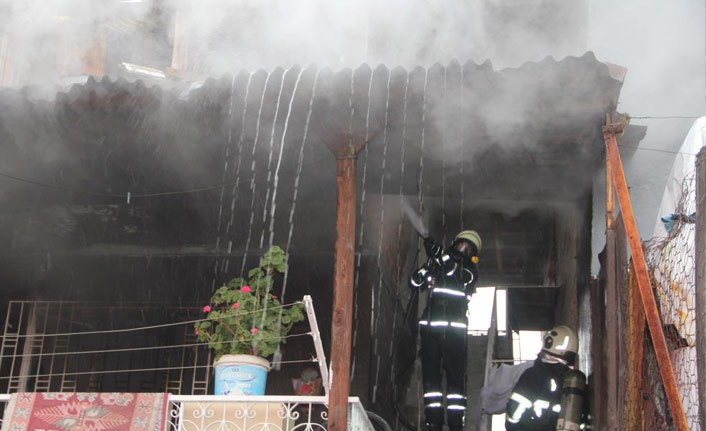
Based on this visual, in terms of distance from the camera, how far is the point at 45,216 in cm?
1017

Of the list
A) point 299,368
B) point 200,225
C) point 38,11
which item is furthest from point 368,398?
point 38,11

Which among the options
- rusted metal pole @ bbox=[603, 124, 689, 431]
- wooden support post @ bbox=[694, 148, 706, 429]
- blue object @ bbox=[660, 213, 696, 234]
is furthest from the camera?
blue object @ bbox=[660, 213, 696, 234]

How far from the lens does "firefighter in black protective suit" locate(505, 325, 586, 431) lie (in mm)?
7957

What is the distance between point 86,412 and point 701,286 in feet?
14.8

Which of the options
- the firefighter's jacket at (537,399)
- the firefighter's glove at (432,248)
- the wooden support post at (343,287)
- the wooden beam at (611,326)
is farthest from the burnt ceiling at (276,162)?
the firefighter's jacket at (537,399)

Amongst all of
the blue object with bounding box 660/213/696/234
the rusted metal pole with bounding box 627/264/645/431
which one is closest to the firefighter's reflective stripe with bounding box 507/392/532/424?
the rusted metal pole with bounding box 627/264/645/431

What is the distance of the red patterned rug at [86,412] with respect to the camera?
279 inches

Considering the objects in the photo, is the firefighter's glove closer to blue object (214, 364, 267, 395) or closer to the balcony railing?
the balcony railing

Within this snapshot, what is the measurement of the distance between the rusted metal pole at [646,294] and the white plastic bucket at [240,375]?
3.03m

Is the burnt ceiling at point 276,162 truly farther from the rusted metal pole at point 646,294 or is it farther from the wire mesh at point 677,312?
the wire mesh at point 677,312

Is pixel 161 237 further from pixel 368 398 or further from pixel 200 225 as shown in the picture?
pixel 368 398

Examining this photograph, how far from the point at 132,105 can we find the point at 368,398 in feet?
12.6

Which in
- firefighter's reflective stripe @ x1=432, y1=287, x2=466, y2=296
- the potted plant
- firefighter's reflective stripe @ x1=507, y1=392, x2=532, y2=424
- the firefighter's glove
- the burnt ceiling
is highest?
the burnt ceiling

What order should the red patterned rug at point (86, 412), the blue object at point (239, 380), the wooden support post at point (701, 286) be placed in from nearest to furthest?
1. the wooden support post at point (701, 286)
2. the red patterned rug at point (86, 412)
3. the blue object at point (239, 380)
